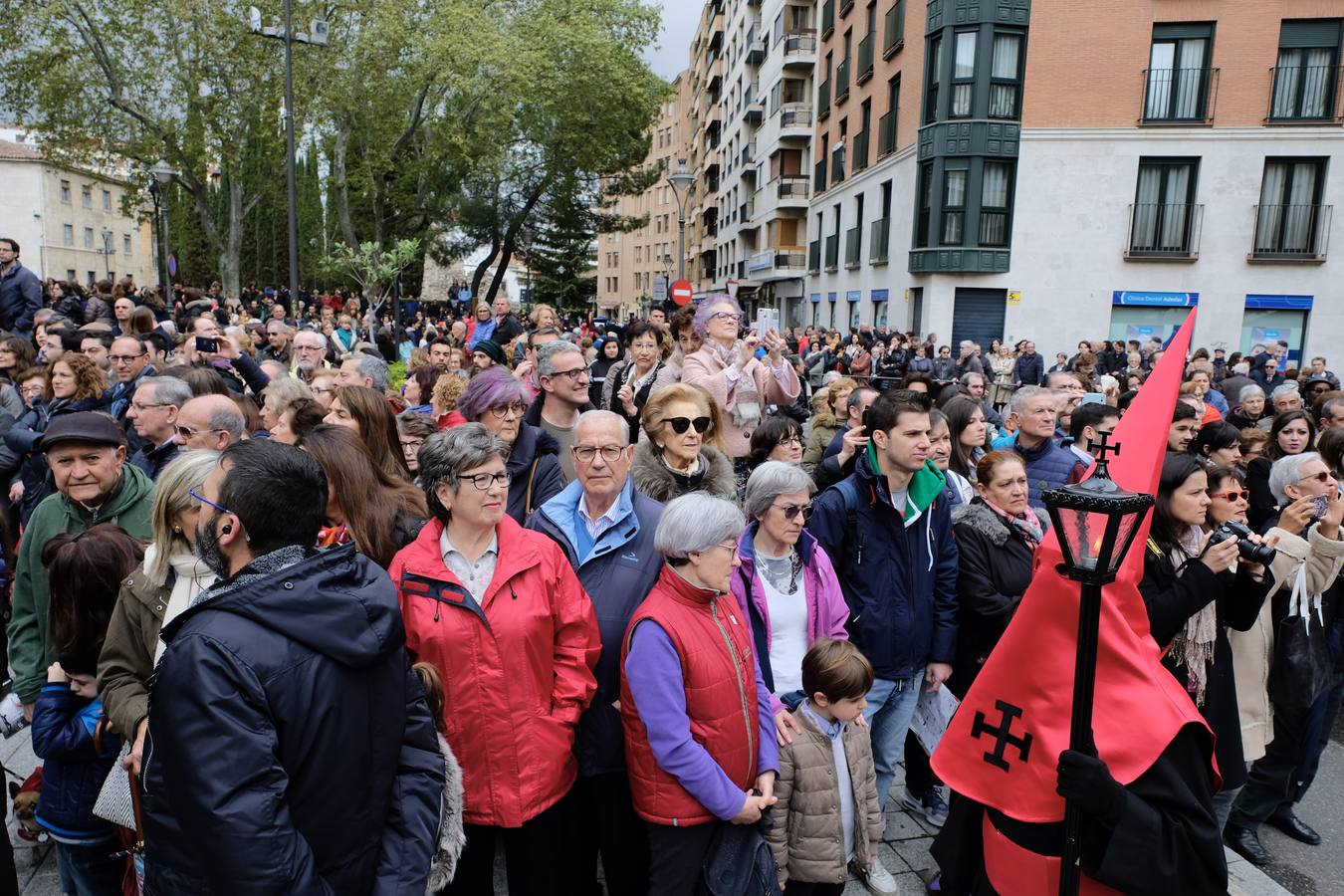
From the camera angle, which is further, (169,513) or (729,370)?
(729,370)

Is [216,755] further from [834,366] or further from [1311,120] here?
[1311,120]

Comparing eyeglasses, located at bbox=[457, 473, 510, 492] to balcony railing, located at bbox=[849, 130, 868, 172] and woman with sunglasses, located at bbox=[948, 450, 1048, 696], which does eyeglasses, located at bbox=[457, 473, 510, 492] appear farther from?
balcony railing, located at bbox=[849, 130, 868, 172]

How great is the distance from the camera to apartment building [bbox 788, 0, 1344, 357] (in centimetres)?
2145

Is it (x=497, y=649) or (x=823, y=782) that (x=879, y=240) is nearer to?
(x=823, y=782)

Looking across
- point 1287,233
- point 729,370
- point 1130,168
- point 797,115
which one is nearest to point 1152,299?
point 1130,168

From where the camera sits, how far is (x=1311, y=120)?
2130cm

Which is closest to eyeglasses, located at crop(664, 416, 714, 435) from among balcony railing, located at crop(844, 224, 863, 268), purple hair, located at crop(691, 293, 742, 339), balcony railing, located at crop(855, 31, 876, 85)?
purple hair, located at crop(691, 293, 742, 339)

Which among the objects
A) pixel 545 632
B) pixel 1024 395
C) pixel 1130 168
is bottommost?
pixel 545 632

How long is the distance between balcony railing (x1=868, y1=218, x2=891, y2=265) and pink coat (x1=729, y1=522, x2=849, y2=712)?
24392mm

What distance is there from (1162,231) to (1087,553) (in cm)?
2429

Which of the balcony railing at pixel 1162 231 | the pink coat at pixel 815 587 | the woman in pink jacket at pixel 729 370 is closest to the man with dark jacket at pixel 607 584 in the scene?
the pink coat at pixel 815 587

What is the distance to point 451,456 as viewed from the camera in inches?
115

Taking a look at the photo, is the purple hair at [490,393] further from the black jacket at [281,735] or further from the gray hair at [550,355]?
the black jacket at [281,735]

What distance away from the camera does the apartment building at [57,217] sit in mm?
54062
